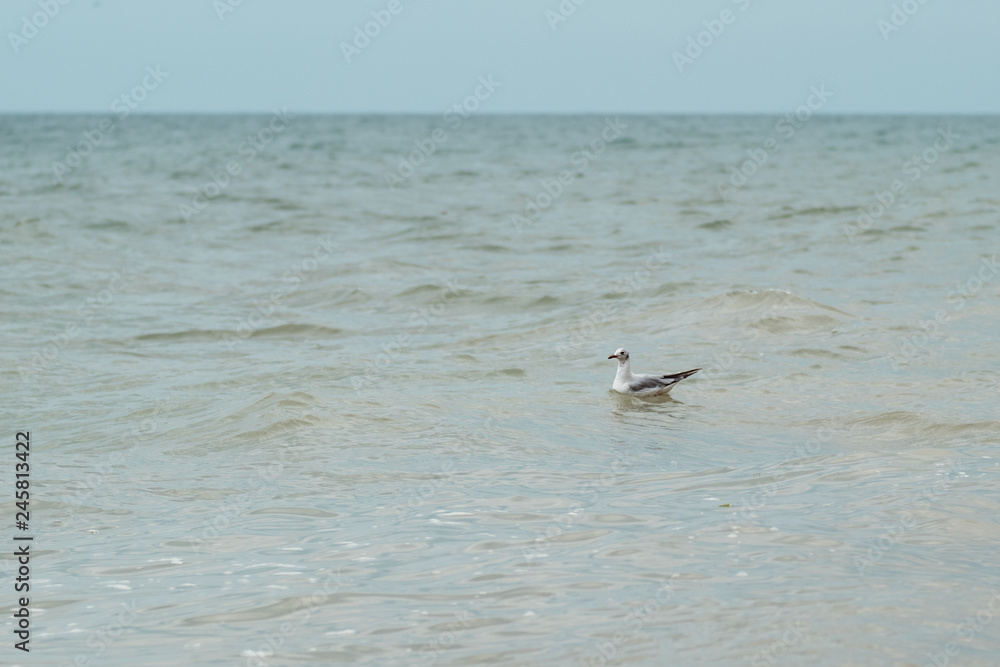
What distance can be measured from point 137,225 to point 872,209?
1770 centimetres

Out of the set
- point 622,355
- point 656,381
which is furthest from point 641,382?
point 622,355

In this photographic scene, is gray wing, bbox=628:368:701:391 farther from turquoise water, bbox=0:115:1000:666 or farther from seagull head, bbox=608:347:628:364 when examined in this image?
seagull head, bbox=608:347:628:364

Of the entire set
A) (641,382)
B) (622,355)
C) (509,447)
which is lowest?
(509,447)

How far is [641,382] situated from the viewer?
10.5 metres

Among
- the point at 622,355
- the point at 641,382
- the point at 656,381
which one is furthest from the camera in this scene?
the point at 622,355

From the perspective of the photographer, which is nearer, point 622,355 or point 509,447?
point 509,447

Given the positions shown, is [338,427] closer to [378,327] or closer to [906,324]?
[378,327]

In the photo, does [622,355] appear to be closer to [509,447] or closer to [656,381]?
[656,381]

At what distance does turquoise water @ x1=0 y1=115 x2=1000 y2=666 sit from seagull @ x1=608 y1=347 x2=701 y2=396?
0.53 ft

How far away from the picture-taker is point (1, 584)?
19.4 ft

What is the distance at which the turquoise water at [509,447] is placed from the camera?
17.1 feet

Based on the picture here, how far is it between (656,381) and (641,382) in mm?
219

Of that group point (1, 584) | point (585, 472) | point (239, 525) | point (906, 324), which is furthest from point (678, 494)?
point (906, 324)

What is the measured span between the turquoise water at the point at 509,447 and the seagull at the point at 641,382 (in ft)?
0.53
